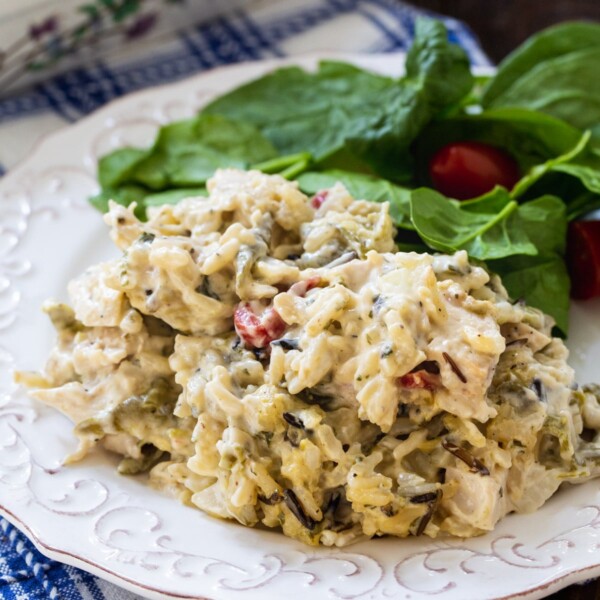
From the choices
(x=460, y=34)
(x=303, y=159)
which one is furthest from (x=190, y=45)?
(x=303, y=159)

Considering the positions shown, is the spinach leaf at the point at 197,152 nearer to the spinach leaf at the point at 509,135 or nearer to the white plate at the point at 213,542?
the spinach leaf at the point at 509,135

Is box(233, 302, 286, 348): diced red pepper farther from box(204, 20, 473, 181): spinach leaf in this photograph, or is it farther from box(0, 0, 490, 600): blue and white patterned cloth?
box(0, 0, 490, 600): blue and white patterned cloth

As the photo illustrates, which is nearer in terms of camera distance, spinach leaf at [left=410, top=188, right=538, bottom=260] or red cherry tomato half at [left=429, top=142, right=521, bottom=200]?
spinach leaf at [left=410, top=188, right=538, bottom=260]

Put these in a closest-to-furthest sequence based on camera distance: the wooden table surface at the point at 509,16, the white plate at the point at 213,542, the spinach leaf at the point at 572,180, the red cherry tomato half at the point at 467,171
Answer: the white plate at the point at 213,542 → the spinach leaf at the point at 572,180 → the red cherry tomato half at the point at 467,171 → the wooden table surface at the point at 509,16

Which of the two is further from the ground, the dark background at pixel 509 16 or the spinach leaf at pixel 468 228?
the spinach leaf at pixel 468 228

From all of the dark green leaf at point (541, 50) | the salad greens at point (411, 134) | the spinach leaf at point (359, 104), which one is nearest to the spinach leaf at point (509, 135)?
the salad greens at point (411, 134)

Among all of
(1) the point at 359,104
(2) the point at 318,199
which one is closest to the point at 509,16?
(1) the point at 359,104

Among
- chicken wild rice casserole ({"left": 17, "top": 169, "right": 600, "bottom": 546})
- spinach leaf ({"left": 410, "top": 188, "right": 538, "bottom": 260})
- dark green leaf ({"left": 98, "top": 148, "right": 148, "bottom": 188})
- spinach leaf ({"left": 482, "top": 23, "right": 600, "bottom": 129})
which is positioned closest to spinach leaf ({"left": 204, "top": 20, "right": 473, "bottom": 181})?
spinach leaf ({"left": 482, "top": 23, "right": 600, "bottom": 129})
